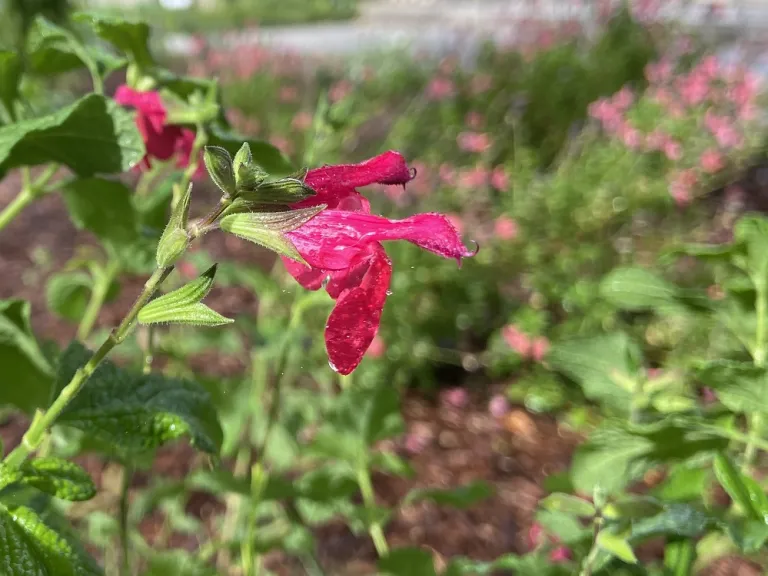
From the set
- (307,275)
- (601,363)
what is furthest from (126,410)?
(601,363)

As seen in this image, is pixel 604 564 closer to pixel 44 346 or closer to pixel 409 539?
pixel 44 346

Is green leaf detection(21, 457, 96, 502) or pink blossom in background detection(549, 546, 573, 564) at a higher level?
green leaf detection(21, 457, 96, 502)

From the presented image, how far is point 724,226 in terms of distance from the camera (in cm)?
292

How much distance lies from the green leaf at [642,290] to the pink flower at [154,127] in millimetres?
525

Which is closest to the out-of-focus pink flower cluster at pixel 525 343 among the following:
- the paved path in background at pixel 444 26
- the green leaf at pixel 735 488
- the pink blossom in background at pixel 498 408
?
the pink blossom in background at pixel 498 408

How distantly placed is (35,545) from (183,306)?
19cm

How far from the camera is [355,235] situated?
49 centimetres

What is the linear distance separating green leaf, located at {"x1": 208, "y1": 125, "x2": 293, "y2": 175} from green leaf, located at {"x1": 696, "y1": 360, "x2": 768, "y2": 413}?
46cm

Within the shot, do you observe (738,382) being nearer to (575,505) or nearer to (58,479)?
(575,505)

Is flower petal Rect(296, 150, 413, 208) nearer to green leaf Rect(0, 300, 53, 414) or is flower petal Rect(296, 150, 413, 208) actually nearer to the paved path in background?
green leaf Rect(0, 300, 53, 414)

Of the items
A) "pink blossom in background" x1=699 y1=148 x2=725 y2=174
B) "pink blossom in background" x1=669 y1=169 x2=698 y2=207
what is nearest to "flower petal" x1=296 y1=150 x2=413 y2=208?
"pink blossom in background" x1=669 y1=169 x2=698 y2=207

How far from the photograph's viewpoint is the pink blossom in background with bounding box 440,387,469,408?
2125 millimetres

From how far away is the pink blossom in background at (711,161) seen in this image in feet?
9.36

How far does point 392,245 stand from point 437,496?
3.11ft
